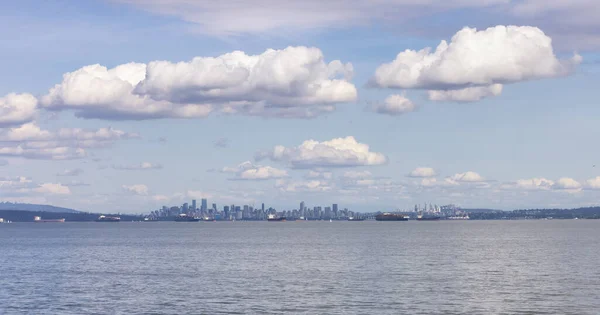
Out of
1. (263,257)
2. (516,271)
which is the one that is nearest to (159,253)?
(263,257)

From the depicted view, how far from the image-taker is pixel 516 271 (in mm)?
128375

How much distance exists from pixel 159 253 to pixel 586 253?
97910 mm

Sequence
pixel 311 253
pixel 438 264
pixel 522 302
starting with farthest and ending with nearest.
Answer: pixel 311 253, pixel 438 264, pixel 522 302

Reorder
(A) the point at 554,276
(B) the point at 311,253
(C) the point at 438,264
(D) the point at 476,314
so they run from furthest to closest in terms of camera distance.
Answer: (B) the point at 311,253, (C) the point at 438,264, (A) the point at 554,276, (D) the point at 476,314

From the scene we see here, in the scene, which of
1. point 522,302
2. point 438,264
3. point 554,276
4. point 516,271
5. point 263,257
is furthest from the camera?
point 263,257

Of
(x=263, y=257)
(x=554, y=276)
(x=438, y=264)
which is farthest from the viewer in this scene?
(x=263, y=257)

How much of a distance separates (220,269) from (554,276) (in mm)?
54340

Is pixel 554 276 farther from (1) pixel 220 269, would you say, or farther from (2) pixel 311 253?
(2) pixel 311 253

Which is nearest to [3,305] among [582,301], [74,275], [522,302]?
[74,275]

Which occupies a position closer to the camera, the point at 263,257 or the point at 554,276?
the point at 554,276

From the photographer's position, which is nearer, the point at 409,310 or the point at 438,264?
the point at 409,310

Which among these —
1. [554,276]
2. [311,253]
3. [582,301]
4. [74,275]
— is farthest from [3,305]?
[311,253]

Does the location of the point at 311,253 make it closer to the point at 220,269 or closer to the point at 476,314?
the point at 220,269

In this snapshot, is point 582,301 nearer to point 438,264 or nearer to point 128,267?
point 438,264
